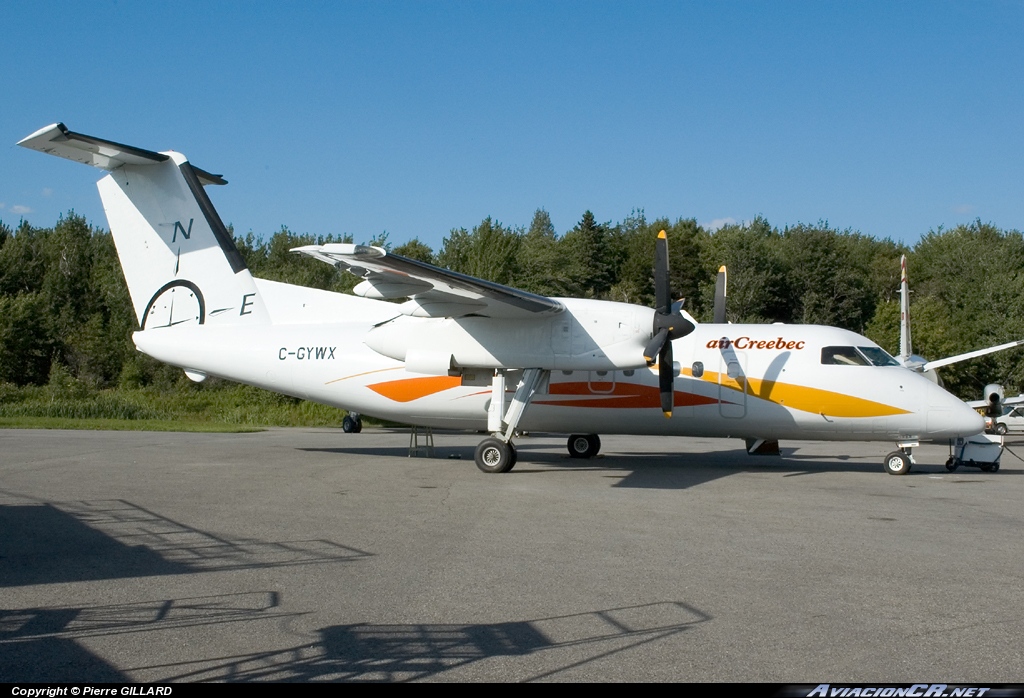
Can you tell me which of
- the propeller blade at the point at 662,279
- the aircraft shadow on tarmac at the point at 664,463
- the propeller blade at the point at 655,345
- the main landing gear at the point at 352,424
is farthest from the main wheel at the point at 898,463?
the main landing gear at the point at 352,424

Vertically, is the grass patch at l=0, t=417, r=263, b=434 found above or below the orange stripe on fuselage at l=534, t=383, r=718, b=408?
below

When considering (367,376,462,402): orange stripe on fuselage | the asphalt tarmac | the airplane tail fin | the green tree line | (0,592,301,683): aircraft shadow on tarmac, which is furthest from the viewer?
the green tree line

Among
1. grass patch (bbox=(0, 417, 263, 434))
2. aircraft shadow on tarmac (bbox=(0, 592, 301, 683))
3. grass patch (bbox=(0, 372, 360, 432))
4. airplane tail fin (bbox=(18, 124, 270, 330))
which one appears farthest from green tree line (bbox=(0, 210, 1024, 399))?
aircraft shadow on tarmac (bbox=(0, 592, 301, 683))

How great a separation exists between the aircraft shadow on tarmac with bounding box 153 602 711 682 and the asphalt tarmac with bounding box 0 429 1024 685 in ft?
0.08

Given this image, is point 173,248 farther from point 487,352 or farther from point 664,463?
point 664,463

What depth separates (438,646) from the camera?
572 centimetres

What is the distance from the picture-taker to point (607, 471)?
17406 mm

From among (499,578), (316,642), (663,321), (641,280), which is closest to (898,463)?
(663,321)

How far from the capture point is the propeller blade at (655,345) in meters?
15.7

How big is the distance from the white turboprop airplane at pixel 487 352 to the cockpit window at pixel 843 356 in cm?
4

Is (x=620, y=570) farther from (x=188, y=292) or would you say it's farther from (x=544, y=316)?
(x=188, y=292)

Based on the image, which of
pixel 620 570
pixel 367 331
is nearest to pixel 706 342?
pixel 367 331

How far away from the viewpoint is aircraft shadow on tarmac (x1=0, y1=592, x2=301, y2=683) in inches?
199

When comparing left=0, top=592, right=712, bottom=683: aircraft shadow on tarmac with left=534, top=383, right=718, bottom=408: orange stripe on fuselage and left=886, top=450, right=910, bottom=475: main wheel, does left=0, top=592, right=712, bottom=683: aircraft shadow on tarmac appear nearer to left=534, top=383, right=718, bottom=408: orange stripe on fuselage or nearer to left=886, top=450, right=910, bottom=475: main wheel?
left=534, top=383, right=718, bottom=408: orange stripe on fuselage
